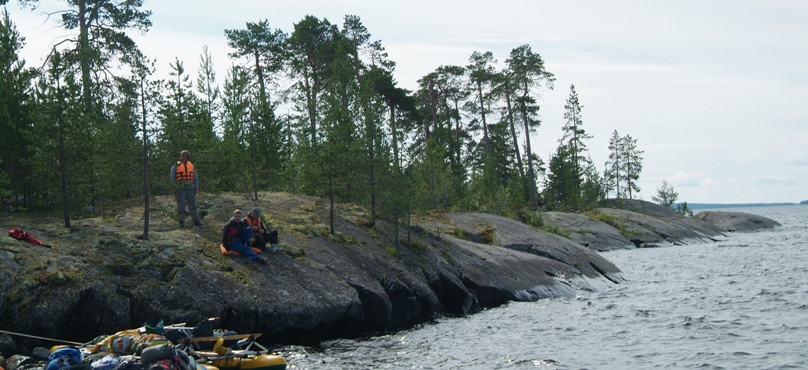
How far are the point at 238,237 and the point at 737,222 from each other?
245ft

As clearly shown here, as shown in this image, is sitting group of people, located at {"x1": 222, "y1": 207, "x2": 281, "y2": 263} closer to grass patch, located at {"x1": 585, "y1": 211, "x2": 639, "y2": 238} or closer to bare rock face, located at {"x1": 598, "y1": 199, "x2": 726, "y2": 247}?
bare rock face, located at {"x1": 598, "y1": 199, "x2": 726, "y2": 247}

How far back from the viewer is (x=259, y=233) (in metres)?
22.3

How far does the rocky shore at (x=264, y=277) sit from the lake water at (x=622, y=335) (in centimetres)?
111

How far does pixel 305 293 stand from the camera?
797 inches

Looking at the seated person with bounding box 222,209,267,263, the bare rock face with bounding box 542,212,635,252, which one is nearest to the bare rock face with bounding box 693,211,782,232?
the bare rock face with bounding box 542,212,635,252

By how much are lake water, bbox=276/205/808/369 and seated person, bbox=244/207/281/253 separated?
4294 millimetres

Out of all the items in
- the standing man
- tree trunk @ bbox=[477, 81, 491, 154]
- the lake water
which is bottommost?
the lake water

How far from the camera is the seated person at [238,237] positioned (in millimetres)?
21281

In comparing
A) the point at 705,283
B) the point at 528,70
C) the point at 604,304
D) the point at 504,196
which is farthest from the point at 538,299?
the point at 528,70

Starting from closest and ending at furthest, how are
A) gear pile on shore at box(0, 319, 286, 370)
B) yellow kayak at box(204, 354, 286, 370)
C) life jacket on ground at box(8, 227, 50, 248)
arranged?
1. gear pile on shore at box(0, 319, 286, 370)
2. yellow kayak at box(204, 354, 286, 370)
3. life jacket on ground at box(8, 227, 50, 248)

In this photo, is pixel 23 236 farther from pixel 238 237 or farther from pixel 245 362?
pixel 245 362

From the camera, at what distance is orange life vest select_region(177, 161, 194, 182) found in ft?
76.1

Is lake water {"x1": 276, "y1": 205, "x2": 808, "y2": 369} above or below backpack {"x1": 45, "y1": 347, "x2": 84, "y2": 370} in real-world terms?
below

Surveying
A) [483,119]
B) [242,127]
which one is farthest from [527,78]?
[242,127]
